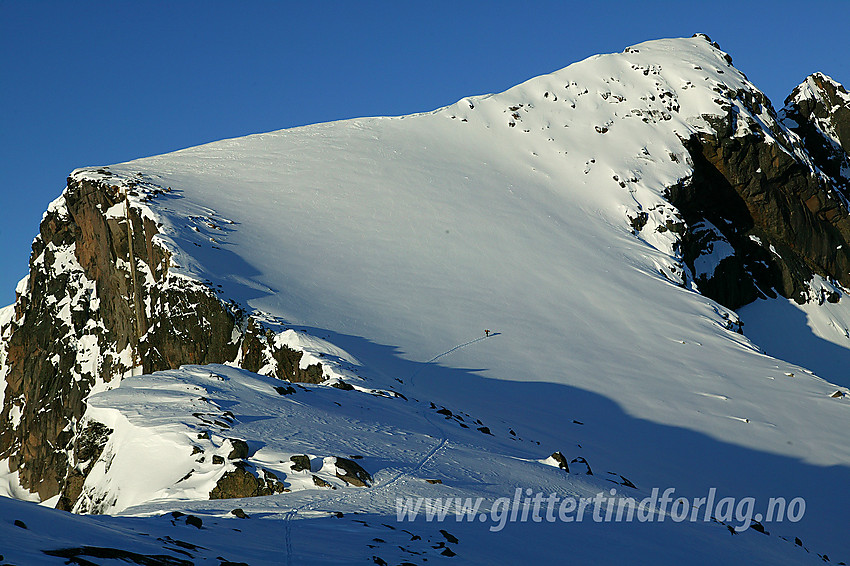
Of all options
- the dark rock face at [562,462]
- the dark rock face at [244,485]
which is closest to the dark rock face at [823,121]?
the dark rock face at [562,462]

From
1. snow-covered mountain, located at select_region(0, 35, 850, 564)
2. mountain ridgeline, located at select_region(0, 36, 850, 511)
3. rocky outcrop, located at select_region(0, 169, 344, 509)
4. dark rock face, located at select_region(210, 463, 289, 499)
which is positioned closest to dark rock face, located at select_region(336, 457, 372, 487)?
snow-covered mountain, located at select_region(0, 35, 850, 564)

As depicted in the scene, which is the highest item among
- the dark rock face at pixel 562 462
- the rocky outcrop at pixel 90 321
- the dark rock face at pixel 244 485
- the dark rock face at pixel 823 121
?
the dark rock face at pixel 823 121

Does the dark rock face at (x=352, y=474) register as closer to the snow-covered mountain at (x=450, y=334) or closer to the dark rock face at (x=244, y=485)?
the snow-covered mountain at (x=450, y=334)

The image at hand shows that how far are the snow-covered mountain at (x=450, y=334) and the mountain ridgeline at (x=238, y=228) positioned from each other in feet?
0.54

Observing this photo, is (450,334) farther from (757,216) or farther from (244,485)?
(757,216)

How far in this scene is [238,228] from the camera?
30.9m

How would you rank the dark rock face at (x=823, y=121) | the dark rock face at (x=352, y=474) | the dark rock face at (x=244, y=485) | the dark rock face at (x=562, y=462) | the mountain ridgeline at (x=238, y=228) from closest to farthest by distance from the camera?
the dark rock face at (x=244, y=485)
the dark rock face at (x=352, y=474)
the dark rock face at (x=562, y=462)
the mountain ridgeline at (x=238, y=228)
the dark rock face at (x=823, y=121)

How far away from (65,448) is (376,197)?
57.8ft

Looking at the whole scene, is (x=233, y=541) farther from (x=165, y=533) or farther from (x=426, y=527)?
(x=426, y=527)

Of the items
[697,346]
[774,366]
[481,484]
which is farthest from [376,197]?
[481,484]

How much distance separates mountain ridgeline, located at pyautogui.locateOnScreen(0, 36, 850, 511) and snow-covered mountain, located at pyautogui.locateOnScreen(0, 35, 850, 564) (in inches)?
6.5

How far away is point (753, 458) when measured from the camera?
22.6 meters

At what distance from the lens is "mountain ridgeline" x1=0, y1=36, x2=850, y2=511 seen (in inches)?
1018

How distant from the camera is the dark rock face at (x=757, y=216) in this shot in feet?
165
